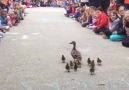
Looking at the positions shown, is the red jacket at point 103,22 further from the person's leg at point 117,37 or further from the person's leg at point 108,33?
the person's leg at point 117,37

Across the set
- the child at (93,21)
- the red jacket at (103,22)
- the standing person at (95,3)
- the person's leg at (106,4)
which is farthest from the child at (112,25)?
the standing person at (95,3)

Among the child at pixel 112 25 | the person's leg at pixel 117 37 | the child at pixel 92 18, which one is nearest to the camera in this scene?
the person's leg at pixel 117 37

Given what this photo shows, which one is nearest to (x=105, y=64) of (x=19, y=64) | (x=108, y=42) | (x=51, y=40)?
(x=19, y=64)

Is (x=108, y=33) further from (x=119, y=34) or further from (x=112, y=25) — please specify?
(x=119, y=34)

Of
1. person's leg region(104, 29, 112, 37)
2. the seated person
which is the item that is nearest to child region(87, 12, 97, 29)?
person's leg region(104, 29, 112, 37)

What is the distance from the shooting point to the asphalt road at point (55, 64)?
654 cm

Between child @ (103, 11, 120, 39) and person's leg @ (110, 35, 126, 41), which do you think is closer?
person's leg @ (110, 35, 126, 41)

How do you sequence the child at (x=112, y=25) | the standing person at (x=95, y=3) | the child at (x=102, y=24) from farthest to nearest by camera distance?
the standing person at (x=95, y=3), the child at (x=102, y=24), the child at (x=112, y=25)

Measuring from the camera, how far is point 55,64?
8.14 metres

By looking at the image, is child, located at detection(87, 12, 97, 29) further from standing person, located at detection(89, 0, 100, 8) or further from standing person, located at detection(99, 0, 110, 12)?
A: standing person, located at detection(89, 0, 100, 8)

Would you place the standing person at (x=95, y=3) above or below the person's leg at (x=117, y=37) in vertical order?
above

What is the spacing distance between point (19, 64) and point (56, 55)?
1.26 m

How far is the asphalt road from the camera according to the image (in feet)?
21.4

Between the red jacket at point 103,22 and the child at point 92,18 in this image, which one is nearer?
the red jacket at point 103,22
